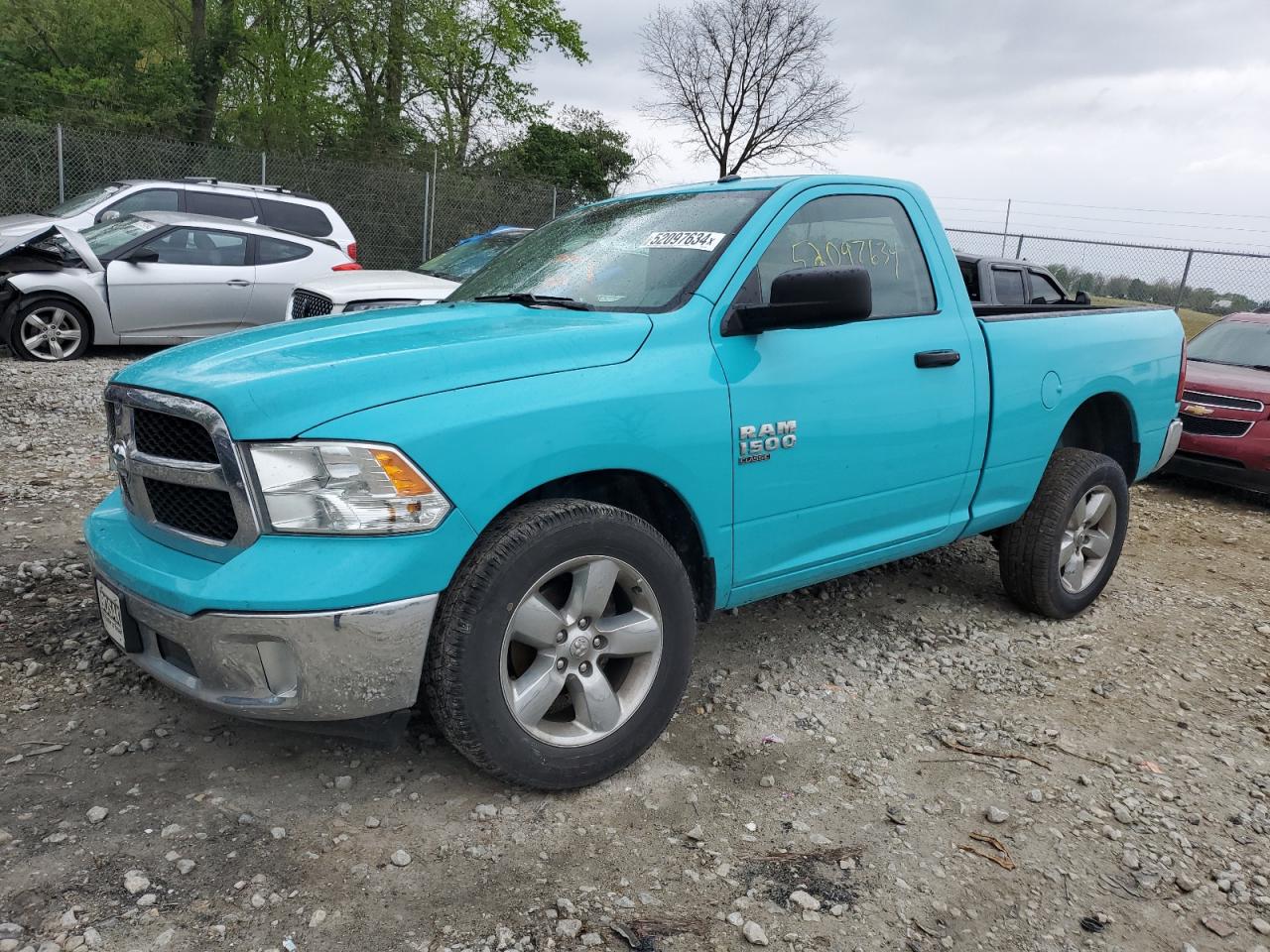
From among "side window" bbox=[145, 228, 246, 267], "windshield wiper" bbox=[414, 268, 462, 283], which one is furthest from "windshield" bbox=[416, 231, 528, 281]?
"side window" bbox=[145, 228, 246, 267]

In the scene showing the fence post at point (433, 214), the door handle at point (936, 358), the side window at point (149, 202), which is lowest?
the door handle at point (936, 358)

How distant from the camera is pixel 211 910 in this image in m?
2.29

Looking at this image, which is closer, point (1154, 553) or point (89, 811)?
point (89, 811)

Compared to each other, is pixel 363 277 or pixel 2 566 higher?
pixel 363 277

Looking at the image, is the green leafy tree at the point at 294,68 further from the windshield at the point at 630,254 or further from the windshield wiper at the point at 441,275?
the windshield at the point at 630,254

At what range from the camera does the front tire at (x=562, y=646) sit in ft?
8.34

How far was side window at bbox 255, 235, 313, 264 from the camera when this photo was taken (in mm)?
10352

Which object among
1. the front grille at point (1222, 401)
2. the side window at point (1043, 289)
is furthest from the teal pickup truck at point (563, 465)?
the side window at point (1043, 289)

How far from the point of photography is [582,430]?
2701mm

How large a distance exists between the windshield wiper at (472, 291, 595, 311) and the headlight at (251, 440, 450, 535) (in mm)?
1035

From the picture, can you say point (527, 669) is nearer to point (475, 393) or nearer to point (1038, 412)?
point (475, 393)

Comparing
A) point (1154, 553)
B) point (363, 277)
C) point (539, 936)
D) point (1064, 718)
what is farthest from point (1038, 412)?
point (363, 277)

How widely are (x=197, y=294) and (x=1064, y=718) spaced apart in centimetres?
919

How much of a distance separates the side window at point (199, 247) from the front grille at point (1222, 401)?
361 inches
